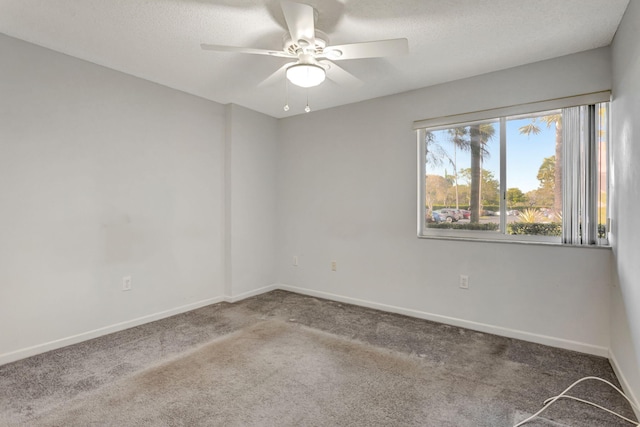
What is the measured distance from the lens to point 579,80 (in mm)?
2561

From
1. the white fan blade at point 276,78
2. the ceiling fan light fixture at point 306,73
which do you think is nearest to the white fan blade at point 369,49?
the ceiling fan light fixture at point 306,73

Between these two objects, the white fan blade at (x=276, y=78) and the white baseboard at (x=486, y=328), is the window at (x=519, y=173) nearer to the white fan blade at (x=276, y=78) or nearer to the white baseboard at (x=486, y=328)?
the white baseboard at (x=486, y=328)

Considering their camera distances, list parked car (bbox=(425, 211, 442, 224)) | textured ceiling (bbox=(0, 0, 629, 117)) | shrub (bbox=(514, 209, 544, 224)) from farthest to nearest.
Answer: parked car (bbox=(425, 211, 442, 224)), shrub (bbox=(514, 209, 544, 224)), textured ceiling (bbox=(0, 0, 629, 117))

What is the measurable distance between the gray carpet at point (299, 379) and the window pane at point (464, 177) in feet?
3.51

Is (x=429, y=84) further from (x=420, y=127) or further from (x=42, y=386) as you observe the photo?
(x=42, y=386)

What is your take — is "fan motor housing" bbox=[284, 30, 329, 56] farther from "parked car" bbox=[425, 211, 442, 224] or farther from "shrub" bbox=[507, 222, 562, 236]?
"shrub" bbox=[507, 222, 562, 236]

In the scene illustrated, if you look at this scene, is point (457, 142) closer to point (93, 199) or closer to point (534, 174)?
point (534, 174)

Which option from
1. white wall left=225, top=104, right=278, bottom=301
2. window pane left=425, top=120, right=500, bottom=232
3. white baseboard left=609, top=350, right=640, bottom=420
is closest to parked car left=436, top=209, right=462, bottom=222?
window pane left=425, top=120, right=500, bottom=232

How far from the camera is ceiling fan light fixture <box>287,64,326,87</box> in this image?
2.17m

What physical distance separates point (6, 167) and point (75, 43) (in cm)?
105

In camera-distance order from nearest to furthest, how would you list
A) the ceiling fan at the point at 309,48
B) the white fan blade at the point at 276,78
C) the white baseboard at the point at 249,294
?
the ceiling fan at the point at 309,48 → the white fan blade at the point at 276,78 → the white baseboard at the point at 249,294

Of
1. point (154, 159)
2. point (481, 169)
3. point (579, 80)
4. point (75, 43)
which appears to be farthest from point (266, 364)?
point (579, 80)

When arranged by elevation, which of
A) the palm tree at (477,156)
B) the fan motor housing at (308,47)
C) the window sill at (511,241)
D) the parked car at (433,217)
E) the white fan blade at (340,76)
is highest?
the white fan blade at (340,76)

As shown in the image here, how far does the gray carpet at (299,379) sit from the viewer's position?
1.80 meters
